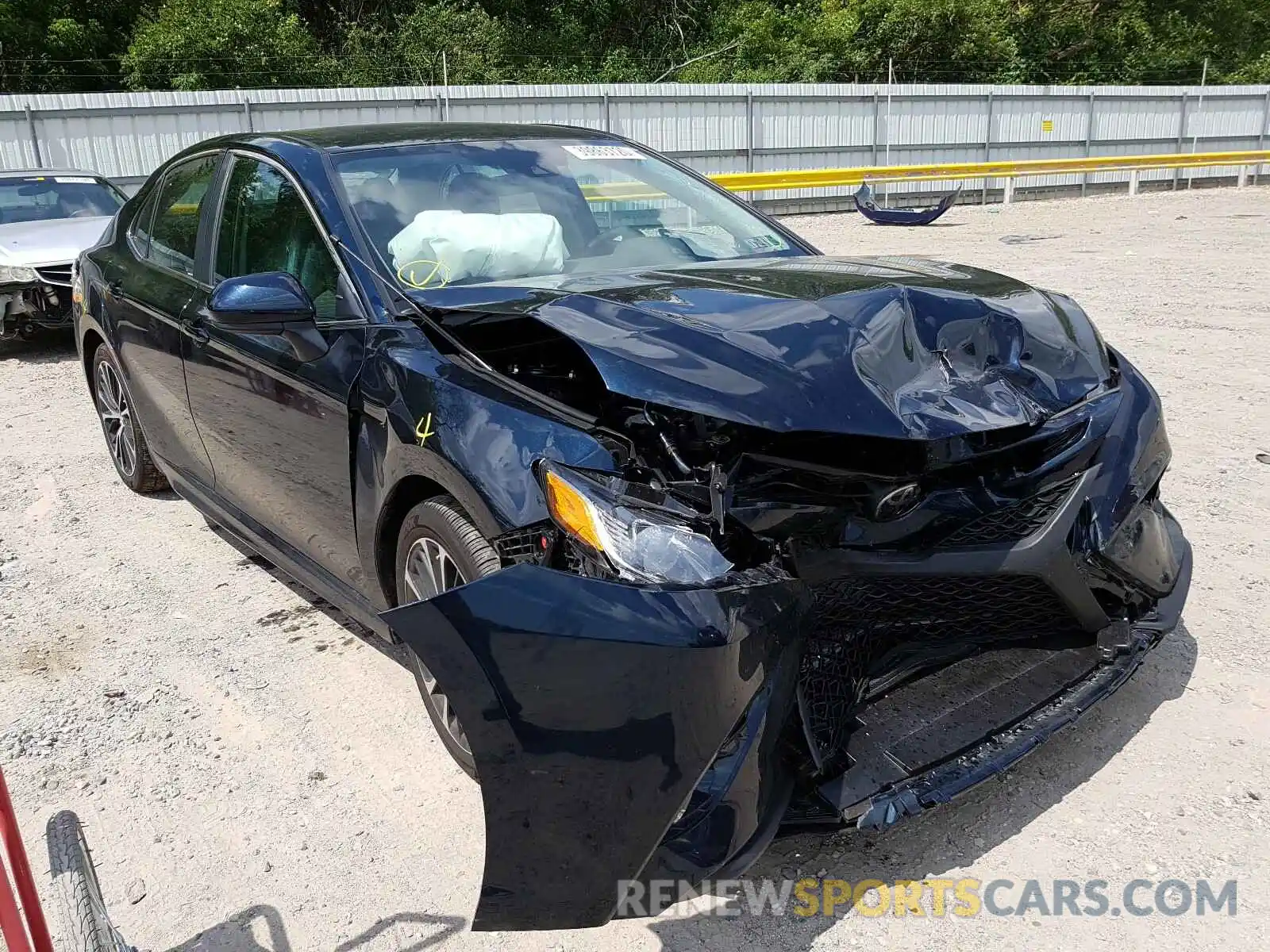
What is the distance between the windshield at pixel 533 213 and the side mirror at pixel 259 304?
0.29 m

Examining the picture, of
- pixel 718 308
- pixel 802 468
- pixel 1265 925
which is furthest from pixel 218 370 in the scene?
pixel 1265 925

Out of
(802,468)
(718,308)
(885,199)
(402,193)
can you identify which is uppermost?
(402,193)

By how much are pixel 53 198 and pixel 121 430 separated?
582cm

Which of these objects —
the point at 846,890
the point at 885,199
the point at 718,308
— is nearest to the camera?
the point at 846,890

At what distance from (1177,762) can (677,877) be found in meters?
1.56

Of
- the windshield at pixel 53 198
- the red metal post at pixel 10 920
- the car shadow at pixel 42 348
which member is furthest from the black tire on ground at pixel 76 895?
the windshield at pixel 53 198

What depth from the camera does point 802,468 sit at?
7.09 ft

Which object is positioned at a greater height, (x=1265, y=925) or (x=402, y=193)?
(x=402, y=193)

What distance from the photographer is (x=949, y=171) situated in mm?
19875

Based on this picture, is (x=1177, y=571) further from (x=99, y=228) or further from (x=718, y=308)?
(x=99, y=228)

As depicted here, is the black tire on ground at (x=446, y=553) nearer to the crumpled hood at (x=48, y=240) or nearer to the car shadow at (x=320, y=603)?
the car shadow at (x=320, y=603)

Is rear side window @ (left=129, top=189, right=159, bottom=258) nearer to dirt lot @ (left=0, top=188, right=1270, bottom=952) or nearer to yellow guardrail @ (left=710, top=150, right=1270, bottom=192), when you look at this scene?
dirt lot @ (left=0, top=188, right=1270, bottom=952)

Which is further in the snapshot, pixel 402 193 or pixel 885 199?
pixel 885 199

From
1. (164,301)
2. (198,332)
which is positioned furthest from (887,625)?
(164,301)
